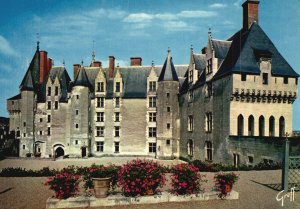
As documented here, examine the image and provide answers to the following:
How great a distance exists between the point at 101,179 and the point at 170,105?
944 inches

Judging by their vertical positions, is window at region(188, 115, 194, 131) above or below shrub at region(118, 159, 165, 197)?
above

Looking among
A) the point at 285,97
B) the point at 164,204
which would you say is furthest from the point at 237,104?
the point at 164,204

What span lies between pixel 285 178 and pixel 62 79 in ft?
112

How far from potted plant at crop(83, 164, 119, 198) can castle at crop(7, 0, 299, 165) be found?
1048 centimetres

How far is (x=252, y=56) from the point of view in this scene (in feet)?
68.5

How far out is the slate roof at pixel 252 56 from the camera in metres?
20.2

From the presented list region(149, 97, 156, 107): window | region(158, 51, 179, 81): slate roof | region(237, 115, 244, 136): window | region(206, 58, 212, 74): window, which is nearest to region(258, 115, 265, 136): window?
region(237, 115, 244, 136): window

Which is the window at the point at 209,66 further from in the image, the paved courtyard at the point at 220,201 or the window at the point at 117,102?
the window at the point at 117,102

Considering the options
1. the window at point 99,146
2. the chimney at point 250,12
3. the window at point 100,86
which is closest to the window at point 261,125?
the chimney at point 250,12

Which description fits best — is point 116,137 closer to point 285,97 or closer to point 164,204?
point 285,97

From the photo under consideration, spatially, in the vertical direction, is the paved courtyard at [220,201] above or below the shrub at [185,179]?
below

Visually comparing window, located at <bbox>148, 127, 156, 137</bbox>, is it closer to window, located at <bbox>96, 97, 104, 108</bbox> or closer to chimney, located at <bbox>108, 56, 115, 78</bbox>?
window, located at <bbox>96, 97, 104, 108</bbox>

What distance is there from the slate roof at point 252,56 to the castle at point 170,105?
9cm

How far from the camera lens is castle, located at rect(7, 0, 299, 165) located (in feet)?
66.5
